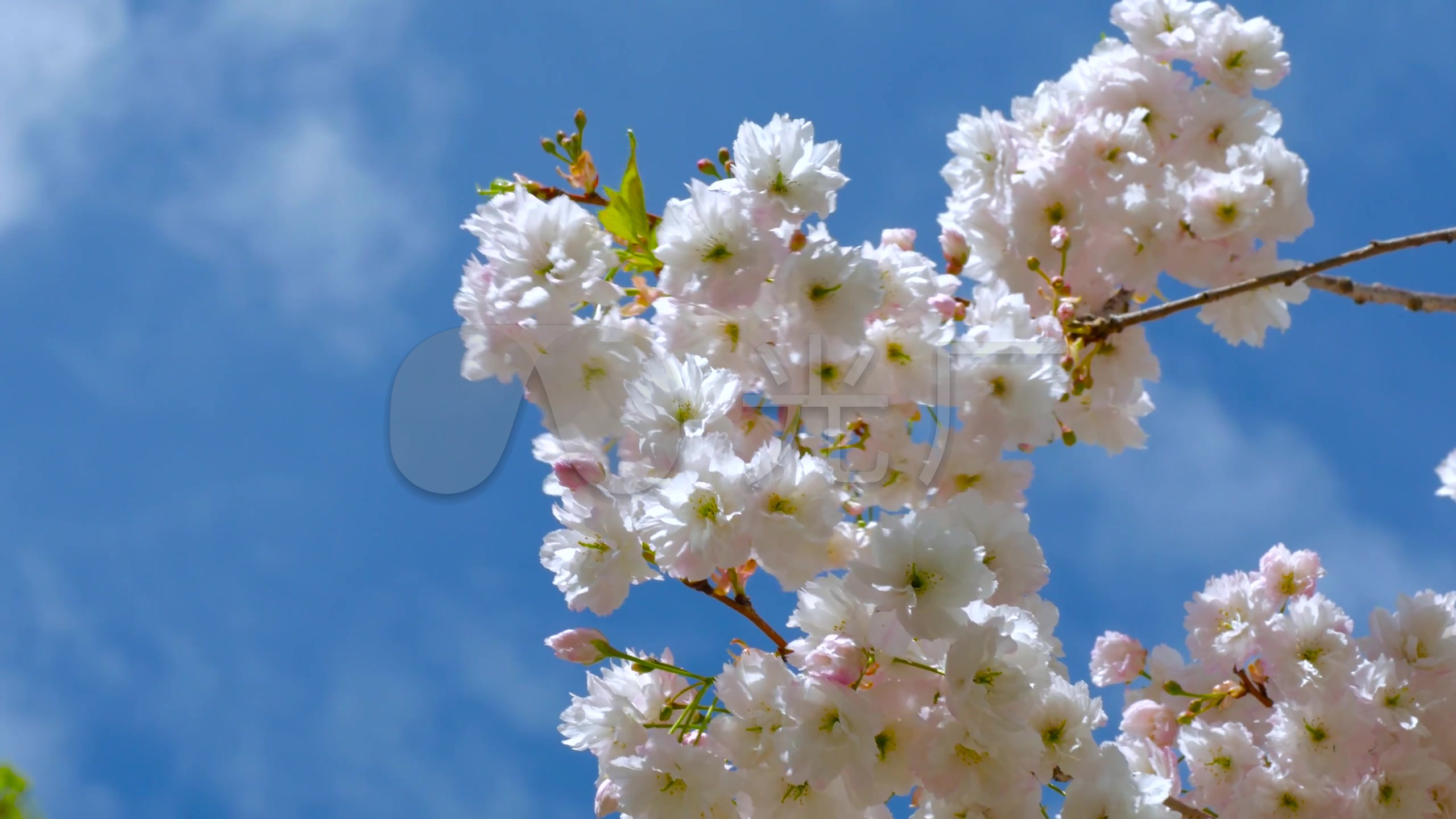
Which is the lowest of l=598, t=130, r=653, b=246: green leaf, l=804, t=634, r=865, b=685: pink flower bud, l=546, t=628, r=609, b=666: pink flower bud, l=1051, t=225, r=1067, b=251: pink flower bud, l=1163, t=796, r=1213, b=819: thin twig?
l=1163, t=796, r=1213, b=819: thin twig

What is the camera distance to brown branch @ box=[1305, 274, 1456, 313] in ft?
6.65

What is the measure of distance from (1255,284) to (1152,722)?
A: 57.5 inches

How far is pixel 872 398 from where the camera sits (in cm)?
200

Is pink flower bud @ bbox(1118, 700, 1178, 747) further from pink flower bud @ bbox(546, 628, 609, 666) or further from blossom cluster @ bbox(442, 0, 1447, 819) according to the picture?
pink flower bud @ bbox(546, 628, 609, 666)

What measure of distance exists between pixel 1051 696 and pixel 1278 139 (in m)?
1.37

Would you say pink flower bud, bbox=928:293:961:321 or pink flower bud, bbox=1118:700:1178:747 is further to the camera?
pink flower bud, bbox=1118:700:1178:747

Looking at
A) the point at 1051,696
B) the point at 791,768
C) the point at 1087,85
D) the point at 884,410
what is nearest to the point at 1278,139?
the point at 1087,85

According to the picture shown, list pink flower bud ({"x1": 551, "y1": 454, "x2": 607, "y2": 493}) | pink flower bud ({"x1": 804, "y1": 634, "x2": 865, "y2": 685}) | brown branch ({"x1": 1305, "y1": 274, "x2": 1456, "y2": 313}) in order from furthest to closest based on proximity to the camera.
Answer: brown branch ({"x1": 1305, "y1": 274, "x2": 1456, "y2": 313})
pink flower bud ({"x1": 551, "y1": 454, "x2": 607, "y2": 493})
pink flower bud ({"x1": 804, "y1": 634, "x2": 865, "y2": 685})

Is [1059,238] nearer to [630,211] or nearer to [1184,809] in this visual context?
[630,211]

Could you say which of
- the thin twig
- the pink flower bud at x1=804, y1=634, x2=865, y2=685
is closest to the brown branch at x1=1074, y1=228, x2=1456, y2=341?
the pink flower bud at x1=804, y1=634, x2=865, y2=685

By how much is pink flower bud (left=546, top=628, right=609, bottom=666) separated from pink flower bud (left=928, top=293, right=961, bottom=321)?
3.11ft

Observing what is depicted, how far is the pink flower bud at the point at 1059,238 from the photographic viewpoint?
2146mm

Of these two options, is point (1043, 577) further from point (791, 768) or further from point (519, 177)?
point (519, 177)

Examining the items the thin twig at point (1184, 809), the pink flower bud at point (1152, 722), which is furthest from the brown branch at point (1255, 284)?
the pink flower bud at point (1152, 722)
